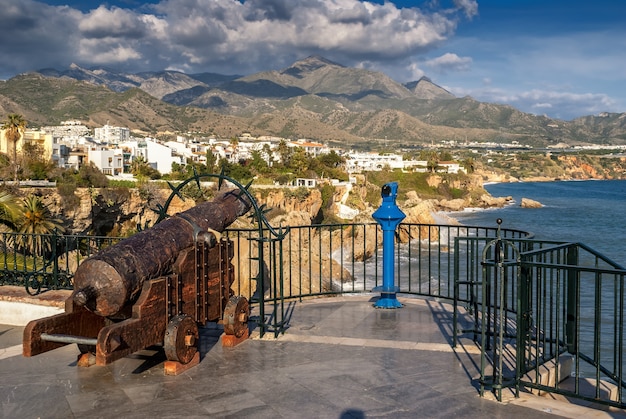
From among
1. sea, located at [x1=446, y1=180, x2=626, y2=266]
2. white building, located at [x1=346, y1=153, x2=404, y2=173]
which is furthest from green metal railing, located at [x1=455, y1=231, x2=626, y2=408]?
white building, located at [x1=346, y1=153, x2=404, y2=173]

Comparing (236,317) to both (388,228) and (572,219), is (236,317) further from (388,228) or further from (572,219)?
(572,219)

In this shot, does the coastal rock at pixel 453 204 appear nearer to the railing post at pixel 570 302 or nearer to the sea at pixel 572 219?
the sea at pixel 572 219

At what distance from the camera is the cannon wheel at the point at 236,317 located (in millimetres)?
6125

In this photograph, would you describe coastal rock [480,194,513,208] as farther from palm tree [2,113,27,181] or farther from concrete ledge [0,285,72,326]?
concrete ledge [0,285,72,326]

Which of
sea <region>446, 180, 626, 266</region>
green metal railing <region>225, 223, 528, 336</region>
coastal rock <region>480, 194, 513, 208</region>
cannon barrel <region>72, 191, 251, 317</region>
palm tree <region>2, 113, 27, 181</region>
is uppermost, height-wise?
palm tree <region>2, 113, 27, 181</region>

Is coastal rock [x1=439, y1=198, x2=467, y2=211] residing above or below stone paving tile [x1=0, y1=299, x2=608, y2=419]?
below

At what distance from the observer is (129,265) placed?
500 centimetres

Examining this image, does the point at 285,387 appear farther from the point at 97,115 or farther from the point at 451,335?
the point at 97,115

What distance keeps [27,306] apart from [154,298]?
298 cm

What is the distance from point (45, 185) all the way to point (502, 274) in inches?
1682

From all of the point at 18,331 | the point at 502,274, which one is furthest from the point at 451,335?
the point at 18,331

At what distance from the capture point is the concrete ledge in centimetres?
707

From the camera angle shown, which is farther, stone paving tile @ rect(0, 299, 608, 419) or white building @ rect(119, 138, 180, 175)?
white building @ rect(119, 138, 180, 175)

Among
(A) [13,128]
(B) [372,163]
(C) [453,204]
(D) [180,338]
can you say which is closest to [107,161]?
(A) [13,128]
